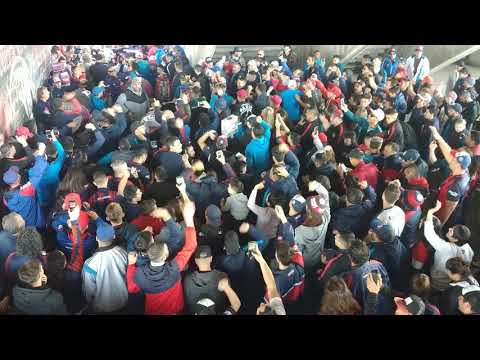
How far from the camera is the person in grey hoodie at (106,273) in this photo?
351 cm

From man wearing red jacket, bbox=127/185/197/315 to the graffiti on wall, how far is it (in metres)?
3.33

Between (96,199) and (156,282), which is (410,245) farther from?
(96,199)

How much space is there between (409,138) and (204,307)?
3563 millimetres

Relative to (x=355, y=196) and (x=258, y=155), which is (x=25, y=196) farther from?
(x=355, y=196)

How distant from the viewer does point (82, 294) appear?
12.6 feet

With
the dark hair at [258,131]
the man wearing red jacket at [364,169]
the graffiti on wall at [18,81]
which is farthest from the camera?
the graffiti on wall at [18,81]

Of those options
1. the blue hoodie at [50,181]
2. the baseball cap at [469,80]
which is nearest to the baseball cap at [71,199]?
the blue hoodie at [50,181]

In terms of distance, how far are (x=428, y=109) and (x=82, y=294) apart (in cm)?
483

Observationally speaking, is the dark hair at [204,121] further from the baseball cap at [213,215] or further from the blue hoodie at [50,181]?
the baseball cap at [213,215]

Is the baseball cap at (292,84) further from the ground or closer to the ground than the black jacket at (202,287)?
further from the ground

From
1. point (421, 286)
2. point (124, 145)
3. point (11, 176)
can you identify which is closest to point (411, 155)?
point (421, 286)

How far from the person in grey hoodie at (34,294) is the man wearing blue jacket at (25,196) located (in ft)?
3.70

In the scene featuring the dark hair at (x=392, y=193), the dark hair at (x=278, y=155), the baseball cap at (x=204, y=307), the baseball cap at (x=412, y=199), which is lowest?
the baseball cap at (x=204, y=307)

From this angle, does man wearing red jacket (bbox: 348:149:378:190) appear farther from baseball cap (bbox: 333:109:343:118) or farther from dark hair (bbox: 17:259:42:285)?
dark hair (bbox: 17:259:42:285)
